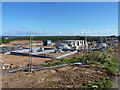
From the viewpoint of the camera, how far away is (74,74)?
364 cm

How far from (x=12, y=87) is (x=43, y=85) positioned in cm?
76

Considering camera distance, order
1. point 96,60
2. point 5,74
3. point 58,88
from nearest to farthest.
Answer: point 58,88 < point 5,74 < point 96,60

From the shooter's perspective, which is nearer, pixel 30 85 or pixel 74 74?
pixel 30 85

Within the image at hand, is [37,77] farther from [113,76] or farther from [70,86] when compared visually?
[113,76]

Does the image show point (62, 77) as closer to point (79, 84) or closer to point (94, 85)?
point (79, 84)

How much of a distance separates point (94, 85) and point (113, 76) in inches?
43.6

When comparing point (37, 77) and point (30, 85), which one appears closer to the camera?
point (30, 85)

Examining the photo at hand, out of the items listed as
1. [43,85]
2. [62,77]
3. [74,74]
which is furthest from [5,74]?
[74,74]

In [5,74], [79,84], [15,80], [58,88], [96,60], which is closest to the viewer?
[58,88]

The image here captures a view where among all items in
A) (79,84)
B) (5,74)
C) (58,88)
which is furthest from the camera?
(5,74)

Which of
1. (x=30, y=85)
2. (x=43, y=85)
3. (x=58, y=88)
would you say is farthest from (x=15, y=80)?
(x=58, y=88)

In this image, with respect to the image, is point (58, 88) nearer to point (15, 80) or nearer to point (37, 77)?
point (37, 77)

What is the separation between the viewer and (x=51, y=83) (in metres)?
2.99

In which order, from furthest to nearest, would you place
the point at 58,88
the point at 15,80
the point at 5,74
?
1. the point at 5,74
2. the point at 15,80
3. the point at 58,88
